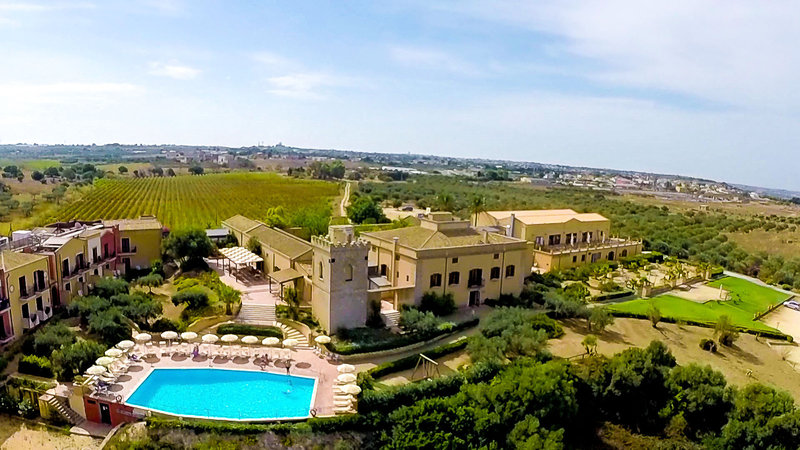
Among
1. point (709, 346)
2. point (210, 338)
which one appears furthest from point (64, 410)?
point (709, 346)

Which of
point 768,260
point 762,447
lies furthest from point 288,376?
point 768,260

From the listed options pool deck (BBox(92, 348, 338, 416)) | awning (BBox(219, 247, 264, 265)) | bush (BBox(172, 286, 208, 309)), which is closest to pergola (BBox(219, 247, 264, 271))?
awning (BBox(219, 247, 264, 265))

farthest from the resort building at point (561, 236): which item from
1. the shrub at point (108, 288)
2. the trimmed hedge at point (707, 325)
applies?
the shrub at point (108, 288)

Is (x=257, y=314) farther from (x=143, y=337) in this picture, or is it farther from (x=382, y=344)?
(x=382, y=344)

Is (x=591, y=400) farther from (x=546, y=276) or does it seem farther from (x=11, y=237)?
(x=11, y=237)

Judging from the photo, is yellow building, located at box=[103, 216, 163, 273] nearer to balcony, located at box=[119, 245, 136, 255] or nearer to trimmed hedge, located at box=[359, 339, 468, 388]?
balcony, located at box=[119, 245, 136, 255]

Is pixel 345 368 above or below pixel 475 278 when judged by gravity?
below
